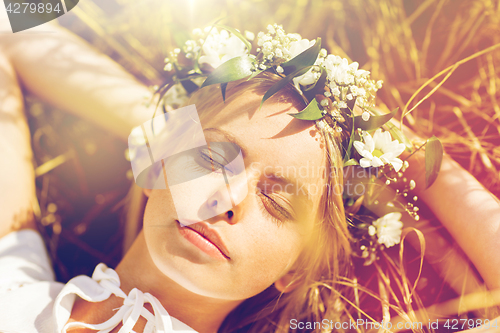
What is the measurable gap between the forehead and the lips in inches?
9.3

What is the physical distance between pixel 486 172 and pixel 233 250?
123 cm

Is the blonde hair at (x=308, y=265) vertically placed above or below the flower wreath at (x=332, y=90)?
below

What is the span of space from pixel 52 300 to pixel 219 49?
3.81ft

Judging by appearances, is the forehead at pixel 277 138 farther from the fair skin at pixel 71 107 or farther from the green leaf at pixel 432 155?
the fair skin at pixel 71 107

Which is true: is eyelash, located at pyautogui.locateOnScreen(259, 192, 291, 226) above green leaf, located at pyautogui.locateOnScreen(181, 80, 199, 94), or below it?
below

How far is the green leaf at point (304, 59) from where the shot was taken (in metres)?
0.98

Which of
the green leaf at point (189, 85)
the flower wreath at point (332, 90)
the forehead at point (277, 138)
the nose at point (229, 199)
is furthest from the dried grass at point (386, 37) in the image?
the nose at point (229, 199)

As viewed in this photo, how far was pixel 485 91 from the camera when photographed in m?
1.60

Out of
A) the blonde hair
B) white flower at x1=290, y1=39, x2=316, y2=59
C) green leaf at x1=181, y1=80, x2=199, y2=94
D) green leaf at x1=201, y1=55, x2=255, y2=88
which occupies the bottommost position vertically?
the blonde hair

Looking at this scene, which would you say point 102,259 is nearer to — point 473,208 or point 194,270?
point 194,270

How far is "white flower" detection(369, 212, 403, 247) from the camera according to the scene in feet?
4.08

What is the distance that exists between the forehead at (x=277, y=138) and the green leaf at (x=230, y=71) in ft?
0.26

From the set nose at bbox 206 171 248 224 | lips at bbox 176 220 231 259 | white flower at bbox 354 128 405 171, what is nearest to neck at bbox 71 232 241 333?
lips at bbox 176 220 231 259

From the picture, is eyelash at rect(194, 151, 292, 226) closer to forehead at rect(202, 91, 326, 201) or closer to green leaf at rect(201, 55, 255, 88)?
forehead at rect(202, 91, 326, 201)
